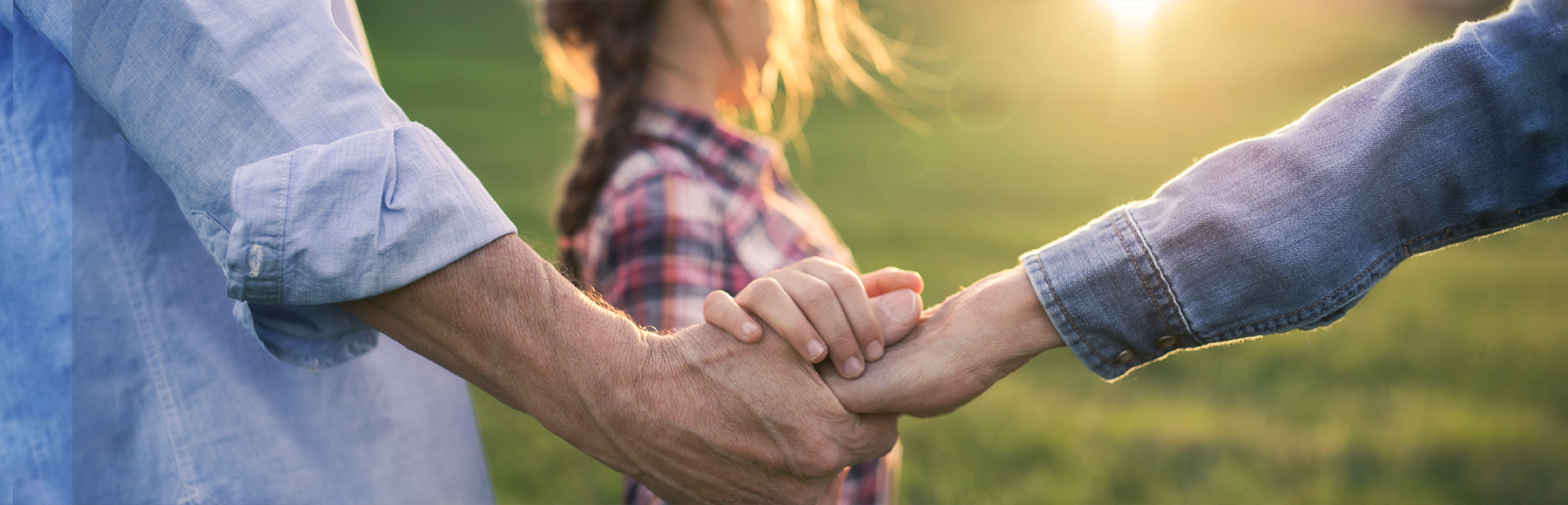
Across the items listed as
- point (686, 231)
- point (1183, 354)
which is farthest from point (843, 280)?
point (1183, 354)

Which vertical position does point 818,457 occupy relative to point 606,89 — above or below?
below

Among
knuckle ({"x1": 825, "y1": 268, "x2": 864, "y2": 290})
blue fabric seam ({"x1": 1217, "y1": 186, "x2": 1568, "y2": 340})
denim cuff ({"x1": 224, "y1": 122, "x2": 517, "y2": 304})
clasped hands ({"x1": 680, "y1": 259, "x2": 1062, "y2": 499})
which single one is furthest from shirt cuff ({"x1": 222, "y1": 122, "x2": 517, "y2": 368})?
blue fabric seam ({"x1": 1217, "y1": 186, "x2": 1568, "y2": 340})

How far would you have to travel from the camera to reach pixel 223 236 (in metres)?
1.18

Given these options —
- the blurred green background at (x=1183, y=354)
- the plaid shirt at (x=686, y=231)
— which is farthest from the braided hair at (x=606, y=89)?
the blurred green background at (x=1183, y=354)

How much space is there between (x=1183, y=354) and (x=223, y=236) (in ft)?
22.9

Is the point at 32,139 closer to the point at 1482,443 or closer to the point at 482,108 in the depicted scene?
the point at 1482,443

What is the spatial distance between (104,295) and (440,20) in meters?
38.5

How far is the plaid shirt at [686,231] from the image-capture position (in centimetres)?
196

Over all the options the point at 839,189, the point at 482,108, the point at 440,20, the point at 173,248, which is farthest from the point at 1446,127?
the point at 440,20

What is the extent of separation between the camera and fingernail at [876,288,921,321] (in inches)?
70.4

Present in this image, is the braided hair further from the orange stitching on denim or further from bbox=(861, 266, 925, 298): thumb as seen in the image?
the orange stitching on denim

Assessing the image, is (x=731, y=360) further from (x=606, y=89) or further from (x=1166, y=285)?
(x=606, y=89)

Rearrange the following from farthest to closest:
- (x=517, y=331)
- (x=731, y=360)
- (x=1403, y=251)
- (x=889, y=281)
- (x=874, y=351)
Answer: (x=889, y=281) < (x=874, y=351) < (x=731, y=360) < (x=1403, y=251) < (x=517, y=331)

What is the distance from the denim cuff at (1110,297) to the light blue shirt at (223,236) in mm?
1035
